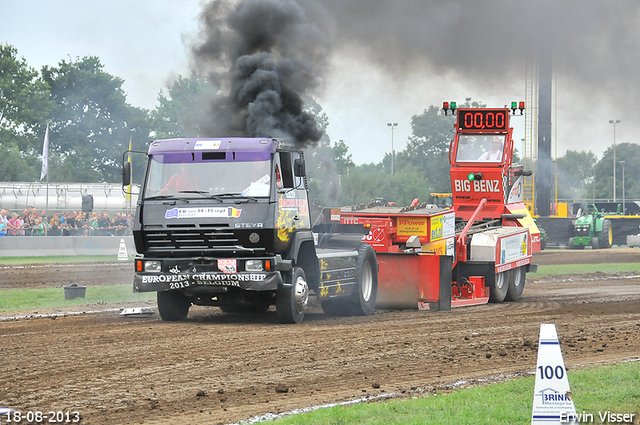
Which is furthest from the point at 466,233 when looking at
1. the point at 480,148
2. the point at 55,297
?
the point at 55,297

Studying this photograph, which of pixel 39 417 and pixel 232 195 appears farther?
pixel 232 195

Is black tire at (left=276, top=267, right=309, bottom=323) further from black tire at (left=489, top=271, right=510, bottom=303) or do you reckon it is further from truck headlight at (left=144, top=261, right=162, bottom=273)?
black tire at (left=489, top=271, right=510, bottom=303)

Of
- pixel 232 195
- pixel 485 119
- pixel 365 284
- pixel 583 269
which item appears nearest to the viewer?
pixel 232 195

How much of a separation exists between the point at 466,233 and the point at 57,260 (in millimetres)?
17195

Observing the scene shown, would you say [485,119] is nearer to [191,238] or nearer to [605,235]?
[191,238]

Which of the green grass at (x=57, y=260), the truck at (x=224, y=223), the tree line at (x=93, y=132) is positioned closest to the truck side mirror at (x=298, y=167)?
the truck at (x=224, y=223)

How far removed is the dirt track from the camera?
660cm

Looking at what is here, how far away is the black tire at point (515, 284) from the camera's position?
656 inches

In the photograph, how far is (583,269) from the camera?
2589cm

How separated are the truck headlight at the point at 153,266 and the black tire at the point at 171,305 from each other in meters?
Answer: 0.76

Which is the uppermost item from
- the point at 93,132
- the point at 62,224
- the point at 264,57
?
the point at 93,132

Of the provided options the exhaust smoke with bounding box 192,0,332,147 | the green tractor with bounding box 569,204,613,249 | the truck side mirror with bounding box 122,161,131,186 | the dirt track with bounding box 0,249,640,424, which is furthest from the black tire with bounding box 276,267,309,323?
the green tractor with bounding box 569,204,613,249

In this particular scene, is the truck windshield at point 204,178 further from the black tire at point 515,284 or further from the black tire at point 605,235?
the black tire at point 605,235

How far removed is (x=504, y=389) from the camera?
6.93 metres
